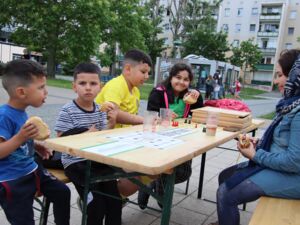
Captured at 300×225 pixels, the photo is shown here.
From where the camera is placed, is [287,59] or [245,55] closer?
[287,59]

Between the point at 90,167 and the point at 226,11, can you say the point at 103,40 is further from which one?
the point at 226,11

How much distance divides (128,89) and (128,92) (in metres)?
0.03

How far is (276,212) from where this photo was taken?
77.0 inches

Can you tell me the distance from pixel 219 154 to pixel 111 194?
3777 mm

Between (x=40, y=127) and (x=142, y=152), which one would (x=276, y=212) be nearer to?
(x=142, y=152)

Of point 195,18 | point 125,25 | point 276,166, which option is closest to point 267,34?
point 195,18

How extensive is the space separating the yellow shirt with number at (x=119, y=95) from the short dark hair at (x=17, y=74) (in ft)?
2.89

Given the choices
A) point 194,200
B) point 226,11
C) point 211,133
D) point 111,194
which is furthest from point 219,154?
point 226,11

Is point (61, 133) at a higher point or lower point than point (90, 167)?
higher

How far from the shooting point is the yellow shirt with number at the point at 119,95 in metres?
2.90

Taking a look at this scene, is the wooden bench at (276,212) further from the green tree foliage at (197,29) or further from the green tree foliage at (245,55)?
the green tree foliage at (245,55)

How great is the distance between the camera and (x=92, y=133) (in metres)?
2.29

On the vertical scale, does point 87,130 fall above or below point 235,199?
above

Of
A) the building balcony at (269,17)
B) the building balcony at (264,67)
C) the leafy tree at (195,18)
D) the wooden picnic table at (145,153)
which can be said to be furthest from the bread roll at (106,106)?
the building balcony at (269,17)
